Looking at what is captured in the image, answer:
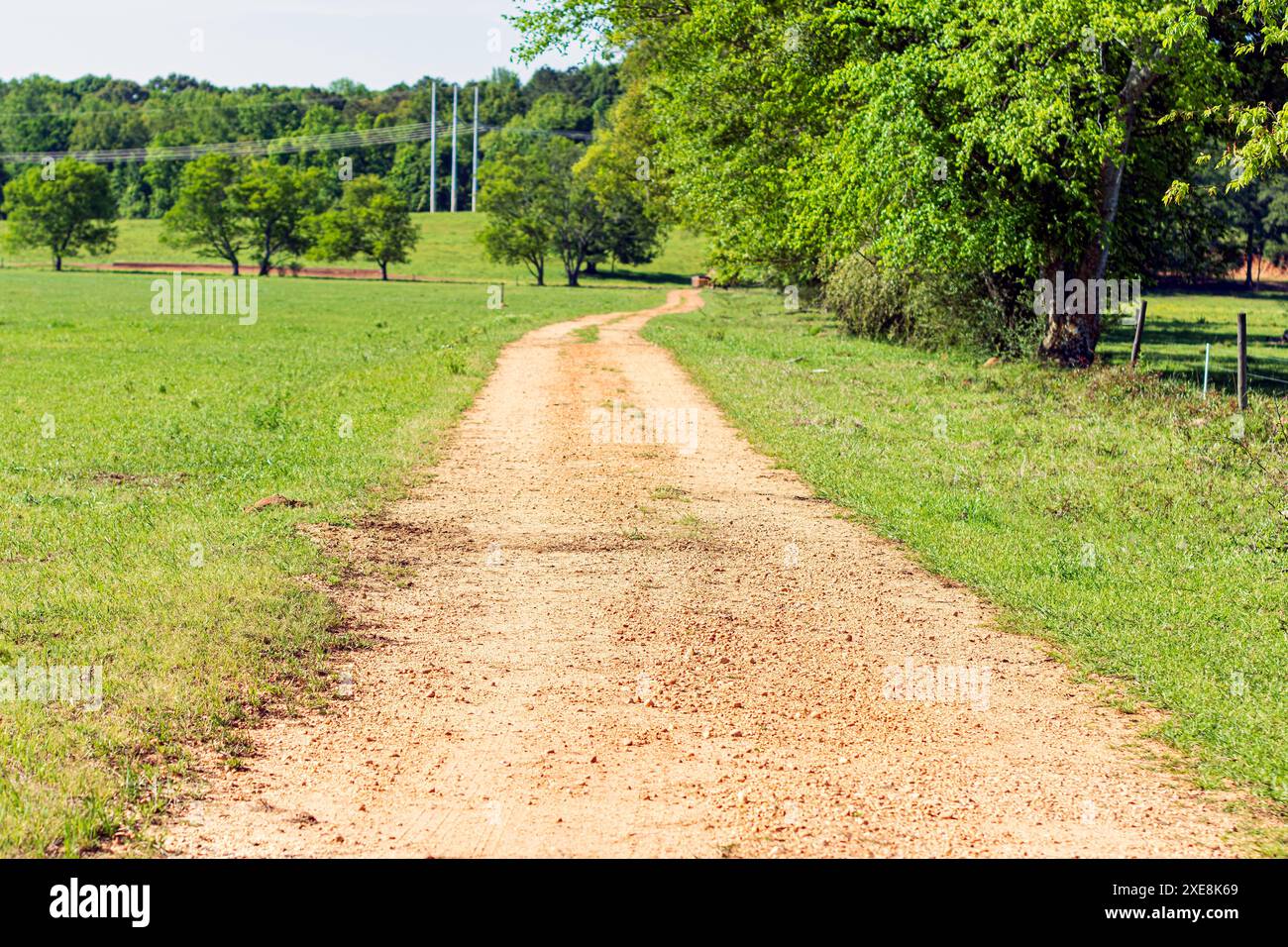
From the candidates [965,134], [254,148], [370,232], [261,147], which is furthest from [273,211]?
[965,134]

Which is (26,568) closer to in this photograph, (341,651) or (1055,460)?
(341,651)

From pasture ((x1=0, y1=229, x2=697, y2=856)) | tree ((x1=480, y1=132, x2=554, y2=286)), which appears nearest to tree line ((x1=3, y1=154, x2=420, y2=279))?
tree ((x1=480, y1=132, x2=554, y2=286))

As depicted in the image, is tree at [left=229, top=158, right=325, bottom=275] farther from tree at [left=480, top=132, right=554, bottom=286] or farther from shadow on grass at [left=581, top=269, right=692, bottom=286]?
shadow on grass at [left=581, top=269, right=692, bottom=286]

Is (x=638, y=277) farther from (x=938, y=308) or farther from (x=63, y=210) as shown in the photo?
(x=938, y=308)

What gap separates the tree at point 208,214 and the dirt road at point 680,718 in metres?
92.7

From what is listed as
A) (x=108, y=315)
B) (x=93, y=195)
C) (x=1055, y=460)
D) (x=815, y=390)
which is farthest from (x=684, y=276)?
(x=1055, y=460)

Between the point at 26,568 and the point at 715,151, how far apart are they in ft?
83.0

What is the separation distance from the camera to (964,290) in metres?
28.5

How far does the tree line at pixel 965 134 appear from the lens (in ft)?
67.3

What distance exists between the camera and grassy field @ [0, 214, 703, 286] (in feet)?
317

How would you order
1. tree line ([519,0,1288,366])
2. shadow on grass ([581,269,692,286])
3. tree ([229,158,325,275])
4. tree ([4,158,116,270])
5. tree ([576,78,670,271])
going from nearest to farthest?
tree line ([519,0,1288,366])
tree ([576,78,670,271])
shadow on grass ([581,269,692,286])
tree ([229,158,325,275])
tree ([4,158,116,270])

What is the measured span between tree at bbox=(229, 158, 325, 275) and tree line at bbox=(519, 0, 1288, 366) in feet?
237

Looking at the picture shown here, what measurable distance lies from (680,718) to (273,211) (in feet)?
327
